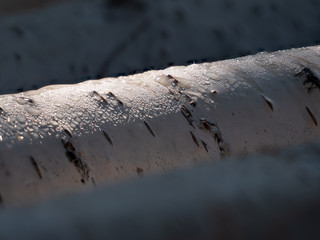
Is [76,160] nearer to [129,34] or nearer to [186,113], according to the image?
[186,113]

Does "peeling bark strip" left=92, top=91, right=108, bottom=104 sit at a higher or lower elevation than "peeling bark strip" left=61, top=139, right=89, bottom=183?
higher

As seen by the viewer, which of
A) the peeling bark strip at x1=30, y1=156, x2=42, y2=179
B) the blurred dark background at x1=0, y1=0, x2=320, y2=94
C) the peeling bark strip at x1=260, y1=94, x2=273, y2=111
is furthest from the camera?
the blurred dark background at x1=0, y1=0, x2=320, y2=94

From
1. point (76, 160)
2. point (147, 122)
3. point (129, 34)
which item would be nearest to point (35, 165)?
point (76, 160)

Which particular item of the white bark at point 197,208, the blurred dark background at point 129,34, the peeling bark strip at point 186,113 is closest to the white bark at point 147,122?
the peeling bark strip at point 186,113

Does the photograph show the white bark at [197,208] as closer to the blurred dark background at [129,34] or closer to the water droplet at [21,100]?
the water droplet at [21,100]

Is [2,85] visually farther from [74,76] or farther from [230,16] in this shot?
[230,16]

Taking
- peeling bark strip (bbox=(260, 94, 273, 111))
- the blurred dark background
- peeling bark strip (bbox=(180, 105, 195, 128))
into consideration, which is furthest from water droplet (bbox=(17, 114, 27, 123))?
the blurred dark background

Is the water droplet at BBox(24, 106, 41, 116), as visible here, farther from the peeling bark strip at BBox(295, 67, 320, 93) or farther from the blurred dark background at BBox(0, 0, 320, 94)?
the blurred dark background at BBox(0, 0, 320, 94)
